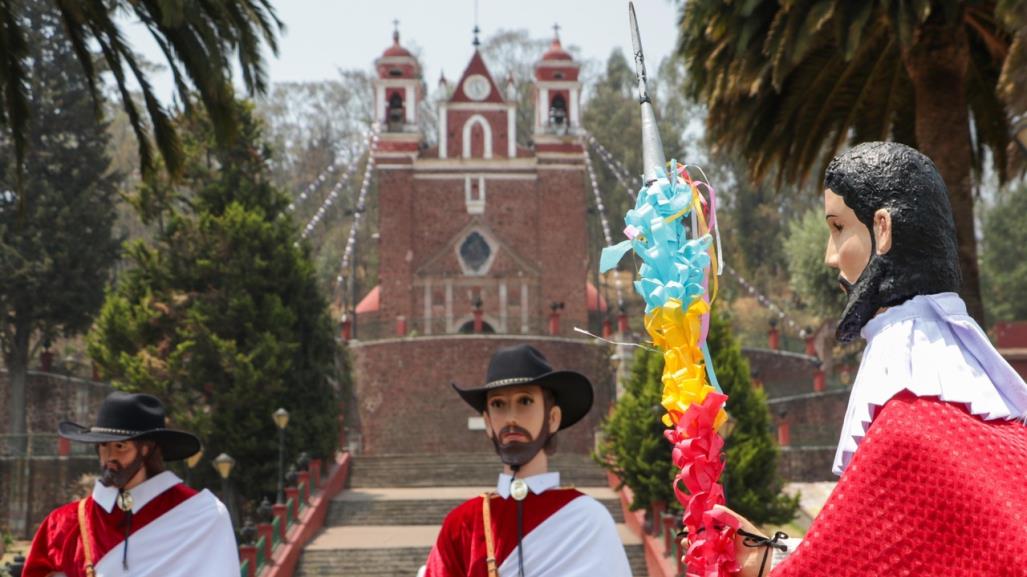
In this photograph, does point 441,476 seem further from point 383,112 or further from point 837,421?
point 383,112

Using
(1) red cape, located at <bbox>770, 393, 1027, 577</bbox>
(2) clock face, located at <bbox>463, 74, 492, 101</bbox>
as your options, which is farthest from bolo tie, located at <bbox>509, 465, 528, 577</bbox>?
(2) clock face, located at <bbox>463, 74, 492, 101</bbox>

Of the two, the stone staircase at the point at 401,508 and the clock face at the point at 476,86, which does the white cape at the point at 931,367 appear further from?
the clock face at the point at 476,86

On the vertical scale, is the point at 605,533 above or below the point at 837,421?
above

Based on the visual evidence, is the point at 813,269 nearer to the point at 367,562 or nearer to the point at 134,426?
the point at 367,562

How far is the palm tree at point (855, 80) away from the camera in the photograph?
40.6ft

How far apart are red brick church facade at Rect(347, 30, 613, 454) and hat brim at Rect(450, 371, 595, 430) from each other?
134ft

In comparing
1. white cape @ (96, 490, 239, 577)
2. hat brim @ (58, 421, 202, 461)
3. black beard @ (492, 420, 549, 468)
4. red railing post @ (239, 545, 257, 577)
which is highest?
black beard @ (492, 420, 549, 468)

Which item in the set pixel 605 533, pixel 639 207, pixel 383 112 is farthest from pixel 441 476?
pixel 639 207

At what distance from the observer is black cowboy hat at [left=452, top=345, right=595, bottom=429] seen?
6.10 metres

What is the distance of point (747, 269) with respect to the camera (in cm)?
6638

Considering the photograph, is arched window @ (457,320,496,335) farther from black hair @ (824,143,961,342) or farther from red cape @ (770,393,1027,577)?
red cape @ (770,393,1027,577)

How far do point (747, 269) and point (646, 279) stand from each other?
210 feet

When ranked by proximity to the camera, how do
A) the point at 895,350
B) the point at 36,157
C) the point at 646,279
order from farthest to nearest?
1. the point at 36,157
2. the point at 646,279
3. the point at 895,350

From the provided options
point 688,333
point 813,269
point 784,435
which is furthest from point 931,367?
point 813,269
